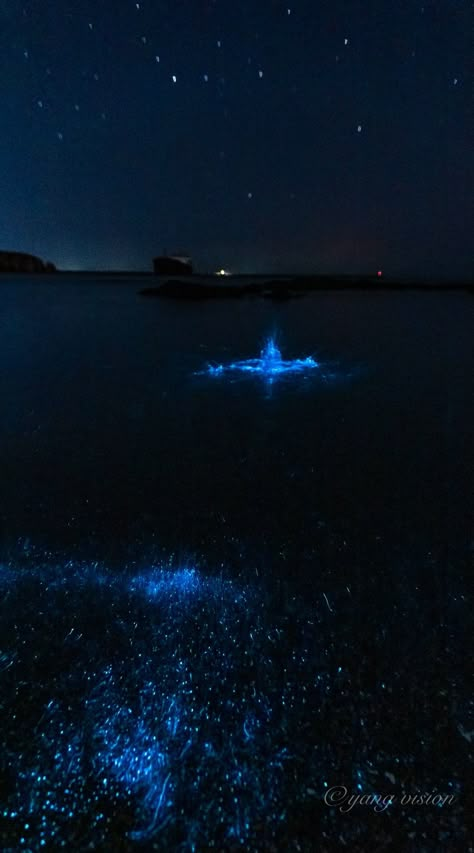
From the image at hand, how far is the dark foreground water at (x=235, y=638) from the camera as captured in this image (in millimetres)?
2193

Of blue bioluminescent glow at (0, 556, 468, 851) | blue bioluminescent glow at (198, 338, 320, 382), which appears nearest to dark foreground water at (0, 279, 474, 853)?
blue bioluminescent glow at (0, 556, 468, 851)

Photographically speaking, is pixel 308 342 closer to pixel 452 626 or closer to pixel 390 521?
pixel 390 521

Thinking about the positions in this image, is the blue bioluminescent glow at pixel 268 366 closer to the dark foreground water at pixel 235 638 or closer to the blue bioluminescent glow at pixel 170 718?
the dark foreground water at pixel 235 638

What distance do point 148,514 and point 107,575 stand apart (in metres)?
1.18

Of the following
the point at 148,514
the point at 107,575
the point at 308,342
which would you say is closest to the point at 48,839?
the point at 107,575

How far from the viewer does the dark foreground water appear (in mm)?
2193

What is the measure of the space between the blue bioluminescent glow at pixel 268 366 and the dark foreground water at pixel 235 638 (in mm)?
5692

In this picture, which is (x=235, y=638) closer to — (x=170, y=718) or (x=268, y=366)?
(x=170, y=718)

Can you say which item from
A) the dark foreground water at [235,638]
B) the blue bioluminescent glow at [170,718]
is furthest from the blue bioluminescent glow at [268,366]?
the blue bioluminescent glow at [170,718]

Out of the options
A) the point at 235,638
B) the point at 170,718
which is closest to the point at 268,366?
the point at 235,638

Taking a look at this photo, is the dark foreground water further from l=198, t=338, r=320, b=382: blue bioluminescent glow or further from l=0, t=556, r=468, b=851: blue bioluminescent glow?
l=198, t=338, r=320, b=382: blue bioluminescent glow

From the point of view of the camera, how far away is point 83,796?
7.33ft

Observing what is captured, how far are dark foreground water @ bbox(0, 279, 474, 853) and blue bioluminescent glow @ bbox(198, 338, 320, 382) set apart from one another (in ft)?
18.7

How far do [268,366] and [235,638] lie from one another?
39.7 ft
